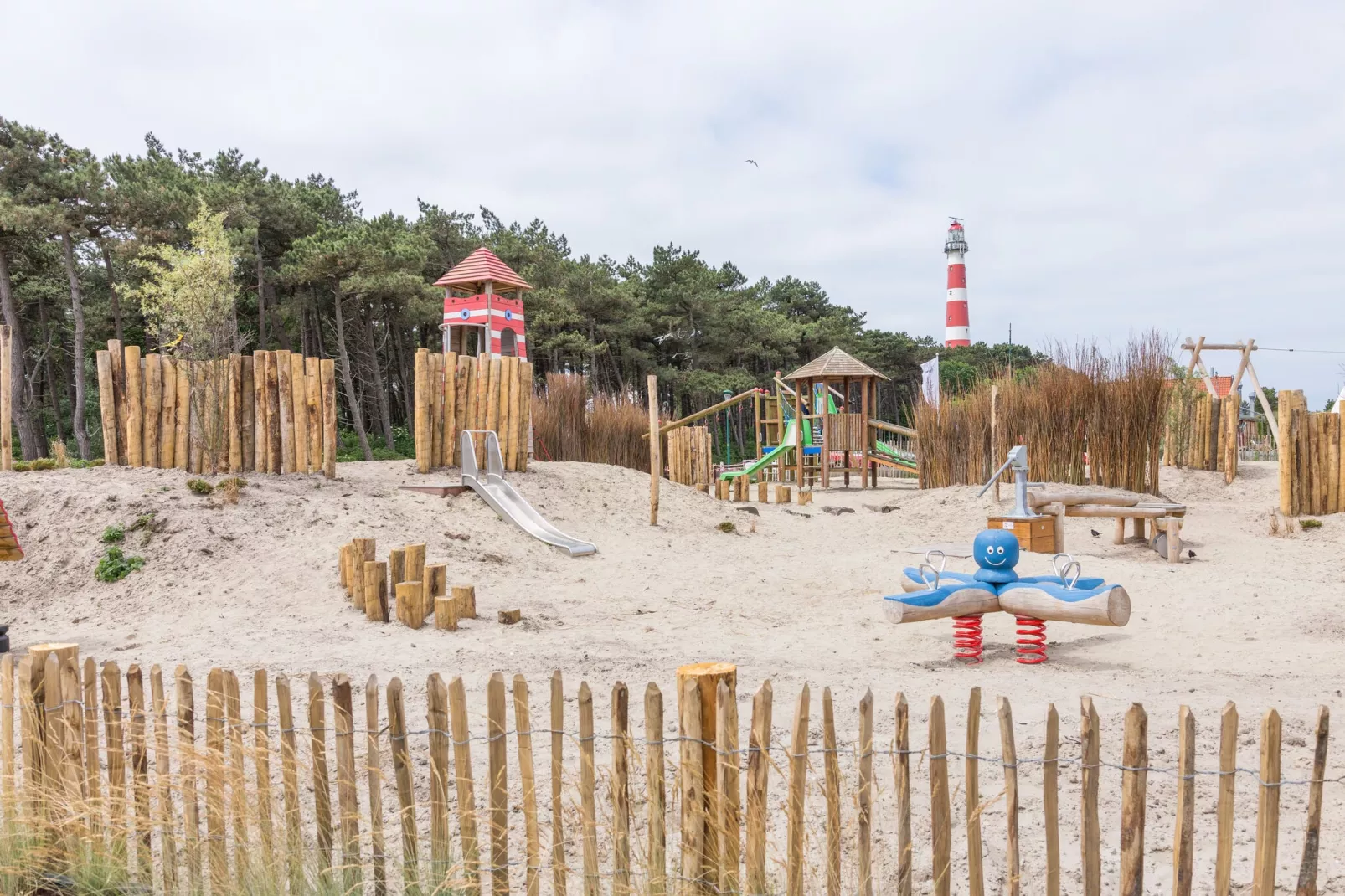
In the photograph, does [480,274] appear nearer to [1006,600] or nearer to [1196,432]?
[1006,600]

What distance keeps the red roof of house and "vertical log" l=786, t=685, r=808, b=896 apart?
1509cm

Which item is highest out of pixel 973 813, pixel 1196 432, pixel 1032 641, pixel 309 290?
pixel 309 290

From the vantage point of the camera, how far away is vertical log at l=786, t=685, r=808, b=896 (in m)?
2.30

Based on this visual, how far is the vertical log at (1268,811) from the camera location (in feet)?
6.96

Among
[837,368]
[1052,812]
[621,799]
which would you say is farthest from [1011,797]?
[837,368]

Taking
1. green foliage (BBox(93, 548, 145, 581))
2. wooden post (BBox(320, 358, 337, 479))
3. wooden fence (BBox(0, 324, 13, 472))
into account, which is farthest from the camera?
wooden post (BBox(320, 358, 337, 479))

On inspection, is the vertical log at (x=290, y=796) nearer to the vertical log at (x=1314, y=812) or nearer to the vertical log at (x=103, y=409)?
the vertical log at (x=1314, y=812)

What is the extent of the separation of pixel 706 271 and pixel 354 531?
1170 inches

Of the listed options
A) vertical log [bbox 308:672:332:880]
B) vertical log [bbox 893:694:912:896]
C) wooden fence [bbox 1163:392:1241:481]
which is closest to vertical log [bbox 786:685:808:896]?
vertical log [bbox 893:694:912:896]

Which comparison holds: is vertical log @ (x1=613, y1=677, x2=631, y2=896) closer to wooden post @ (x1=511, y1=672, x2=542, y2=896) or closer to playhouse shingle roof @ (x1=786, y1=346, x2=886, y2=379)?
wooden post @ (x1=511, y1=672, x2=542, y2=896)

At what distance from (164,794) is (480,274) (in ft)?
47.6

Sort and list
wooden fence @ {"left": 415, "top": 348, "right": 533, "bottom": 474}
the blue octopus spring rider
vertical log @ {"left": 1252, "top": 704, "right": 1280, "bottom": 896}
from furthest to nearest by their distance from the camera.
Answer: wooden fence @ {"left": 415, "top": 348, "right": 533, "bottom": 474} → the blue octopus spring rider → vertical log @ {"left": 1252, "top": 704, "right": 1280, "bottom": 896}

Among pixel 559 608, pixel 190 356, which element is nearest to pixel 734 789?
pixel 559 608

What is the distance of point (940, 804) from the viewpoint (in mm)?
2381
